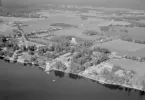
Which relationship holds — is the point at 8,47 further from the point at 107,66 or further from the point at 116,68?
the point at 116,68

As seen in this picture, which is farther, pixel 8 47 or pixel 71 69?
pixel 8 47

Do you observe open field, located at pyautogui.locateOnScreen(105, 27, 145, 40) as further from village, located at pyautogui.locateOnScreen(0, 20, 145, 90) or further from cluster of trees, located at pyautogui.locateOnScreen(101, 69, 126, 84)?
cluster of trees, located at pyautogui.locateOnScreen(101, 69, 126, 84)

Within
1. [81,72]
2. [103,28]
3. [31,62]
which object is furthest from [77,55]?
[103,28]

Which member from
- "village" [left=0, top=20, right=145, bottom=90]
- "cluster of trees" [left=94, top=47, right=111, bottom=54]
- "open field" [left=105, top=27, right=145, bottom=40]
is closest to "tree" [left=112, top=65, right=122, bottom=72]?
"village" [left=0, top=20, right=145, bottom=90]

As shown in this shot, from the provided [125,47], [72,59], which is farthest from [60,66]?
[125,47]

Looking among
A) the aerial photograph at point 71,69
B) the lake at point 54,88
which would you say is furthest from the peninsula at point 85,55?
the lake at point 54,88

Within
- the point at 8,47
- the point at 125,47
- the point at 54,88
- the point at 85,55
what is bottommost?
the point at 54,88
